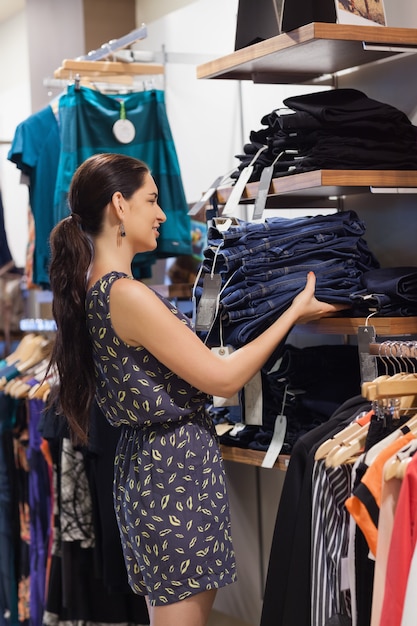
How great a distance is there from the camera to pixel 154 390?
2426 millimetres

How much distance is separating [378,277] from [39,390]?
1697 millimetres

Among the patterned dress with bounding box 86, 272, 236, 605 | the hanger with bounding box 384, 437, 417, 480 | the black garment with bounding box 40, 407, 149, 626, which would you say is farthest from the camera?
the black garment with bounding box 40, 407, 149, 626

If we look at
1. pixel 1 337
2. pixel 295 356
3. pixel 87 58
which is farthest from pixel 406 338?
pixel 1 337

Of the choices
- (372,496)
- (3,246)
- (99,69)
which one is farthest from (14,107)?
(372,496)

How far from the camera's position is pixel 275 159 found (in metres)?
2.74

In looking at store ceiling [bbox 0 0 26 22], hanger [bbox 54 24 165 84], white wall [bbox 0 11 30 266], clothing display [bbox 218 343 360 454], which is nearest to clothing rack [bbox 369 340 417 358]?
clothing display [bbox 218 343 360 454]

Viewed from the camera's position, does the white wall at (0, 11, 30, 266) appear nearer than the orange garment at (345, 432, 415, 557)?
No

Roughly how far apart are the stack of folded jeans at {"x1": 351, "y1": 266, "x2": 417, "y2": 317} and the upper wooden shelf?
58cm

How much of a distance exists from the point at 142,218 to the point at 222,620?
1904 mm

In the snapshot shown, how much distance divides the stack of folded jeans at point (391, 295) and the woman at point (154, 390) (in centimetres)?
12

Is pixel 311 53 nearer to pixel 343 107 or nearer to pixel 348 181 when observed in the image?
pixel 343 107

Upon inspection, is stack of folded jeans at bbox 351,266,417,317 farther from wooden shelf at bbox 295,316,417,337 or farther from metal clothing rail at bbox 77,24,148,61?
metal clothing rail at bbox 77,24,148,61

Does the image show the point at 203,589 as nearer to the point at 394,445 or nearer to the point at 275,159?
the point at 394,445

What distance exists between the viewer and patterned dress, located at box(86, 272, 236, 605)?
7.95 feet
